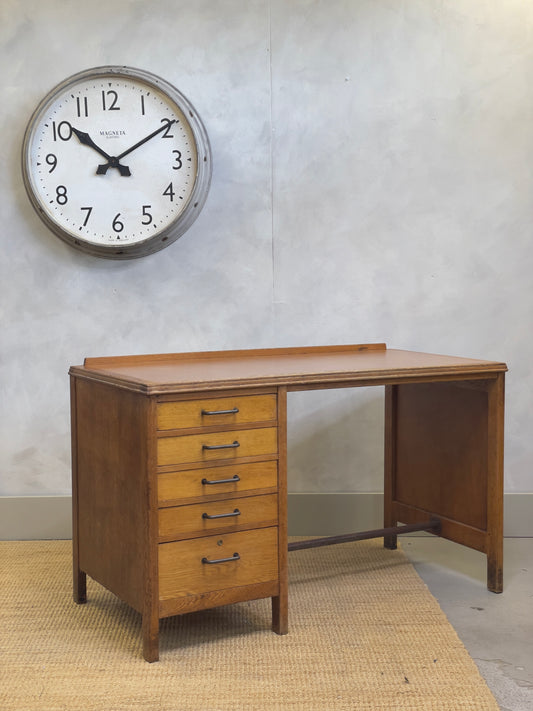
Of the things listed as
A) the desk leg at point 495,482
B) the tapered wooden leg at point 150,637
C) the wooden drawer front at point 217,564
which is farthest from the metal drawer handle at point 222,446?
the desk leg at point 495,482

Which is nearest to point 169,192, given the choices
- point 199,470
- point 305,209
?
point 305,209

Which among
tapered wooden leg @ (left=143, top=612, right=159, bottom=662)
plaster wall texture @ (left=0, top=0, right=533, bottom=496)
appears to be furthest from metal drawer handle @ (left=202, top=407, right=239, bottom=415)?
plaster wall texture @ (left=0, top=0, right=533, bottom=496)

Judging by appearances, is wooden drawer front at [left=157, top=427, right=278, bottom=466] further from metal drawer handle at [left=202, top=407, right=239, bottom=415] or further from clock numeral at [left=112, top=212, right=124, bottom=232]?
clock numeral at [left=112, top=212, right=124, bottom=232]

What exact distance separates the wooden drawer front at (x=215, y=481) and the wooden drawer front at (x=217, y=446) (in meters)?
0.04

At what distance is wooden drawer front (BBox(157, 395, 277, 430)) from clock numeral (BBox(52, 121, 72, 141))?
1.53m

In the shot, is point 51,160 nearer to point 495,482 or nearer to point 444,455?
point 444,455

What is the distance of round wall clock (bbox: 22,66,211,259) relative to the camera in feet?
11.0

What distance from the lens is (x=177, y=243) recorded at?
3521mm

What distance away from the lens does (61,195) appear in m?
3.38

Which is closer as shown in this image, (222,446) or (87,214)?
(222,446)

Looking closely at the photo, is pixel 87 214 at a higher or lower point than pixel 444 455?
higher

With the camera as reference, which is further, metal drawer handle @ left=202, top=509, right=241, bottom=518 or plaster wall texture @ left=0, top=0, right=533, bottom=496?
plaster wall texture @ left=0, top=0, right=533, bottom=496

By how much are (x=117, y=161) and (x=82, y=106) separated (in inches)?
10.2

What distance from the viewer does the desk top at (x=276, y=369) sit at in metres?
2.44
